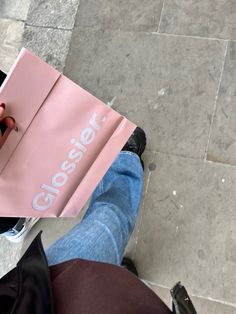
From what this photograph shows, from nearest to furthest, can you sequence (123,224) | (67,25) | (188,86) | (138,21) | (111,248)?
(111,248), (123,224), (188,86), (138,21), (67,25)

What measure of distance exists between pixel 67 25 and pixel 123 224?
3.49 ft

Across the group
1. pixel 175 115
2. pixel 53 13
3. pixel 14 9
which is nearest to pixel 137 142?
pixel 175 115

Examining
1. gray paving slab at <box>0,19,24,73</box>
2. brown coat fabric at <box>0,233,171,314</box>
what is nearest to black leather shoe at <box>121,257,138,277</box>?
brown coat fabric at <box>0,233,171,314</box>

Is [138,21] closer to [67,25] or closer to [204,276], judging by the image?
[67,25]

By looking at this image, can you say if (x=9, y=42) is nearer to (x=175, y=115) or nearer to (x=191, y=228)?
(x=175, y=115)

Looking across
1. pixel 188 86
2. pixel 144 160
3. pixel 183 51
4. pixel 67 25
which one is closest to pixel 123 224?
pixel 144 160

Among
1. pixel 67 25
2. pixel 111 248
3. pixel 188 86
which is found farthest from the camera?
pixel 67 25

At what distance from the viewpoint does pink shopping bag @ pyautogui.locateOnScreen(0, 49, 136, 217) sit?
47.9 inches

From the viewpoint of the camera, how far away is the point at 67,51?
7.07ft

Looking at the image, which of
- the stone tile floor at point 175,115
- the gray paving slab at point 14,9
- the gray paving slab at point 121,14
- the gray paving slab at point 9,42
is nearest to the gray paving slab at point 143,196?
the stone tile floor at point 175,115

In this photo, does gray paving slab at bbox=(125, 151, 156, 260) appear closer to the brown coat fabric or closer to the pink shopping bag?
the pink shopping bag

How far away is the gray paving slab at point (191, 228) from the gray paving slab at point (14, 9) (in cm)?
102

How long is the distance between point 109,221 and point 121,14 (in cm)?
99

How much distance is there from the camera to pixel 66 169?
138cm
